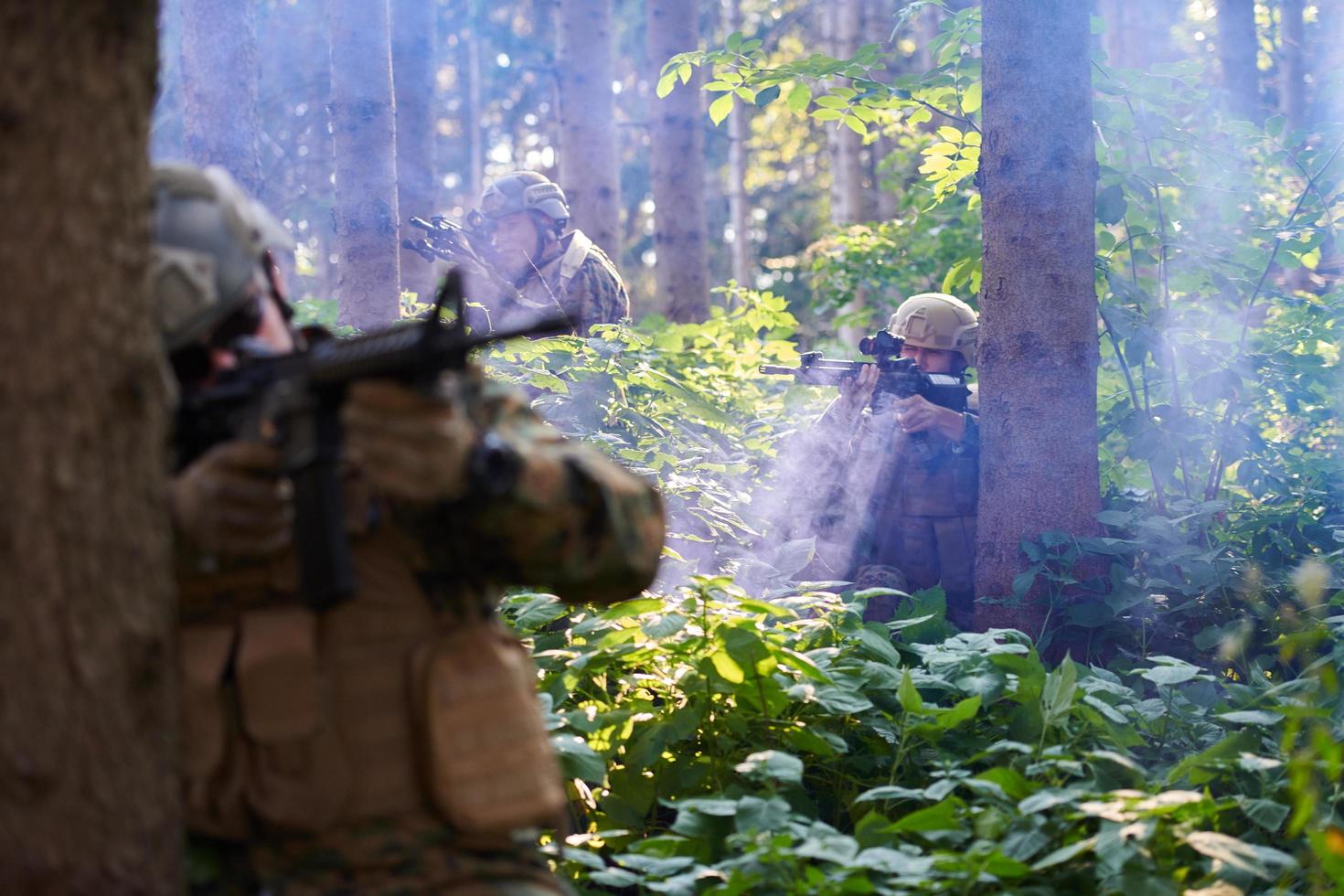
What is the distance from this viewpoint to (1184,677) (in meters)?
3.48

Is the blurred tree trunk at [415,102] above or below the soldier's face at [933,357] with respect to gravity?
above

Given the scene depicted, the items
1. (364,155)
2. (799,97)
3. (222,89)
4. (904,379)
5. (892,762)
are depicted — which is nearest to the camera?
(892,762)

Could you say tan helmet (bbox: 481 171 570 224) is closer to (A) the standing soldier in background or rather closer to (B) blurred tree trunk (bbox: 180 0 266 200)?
(A) the standing soldier in background

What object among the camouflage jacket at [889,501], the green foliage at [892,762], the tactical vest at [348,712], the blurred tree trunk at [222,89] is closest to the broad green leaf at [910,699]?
the green foliage at [892,762]

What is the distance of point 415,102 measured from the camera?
9.49 meters

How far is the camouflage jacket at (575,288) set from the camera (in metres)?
7.79

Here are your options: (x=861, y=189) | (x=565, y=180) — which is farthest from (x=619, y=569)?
(x=861, y=189)

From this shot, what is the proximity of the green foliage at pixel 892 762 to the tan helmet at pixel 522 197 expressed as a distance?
4.51 meters

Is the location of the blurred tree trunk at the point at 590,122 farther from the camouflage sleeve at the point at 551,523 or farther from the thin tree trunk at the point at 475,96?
the thin tree trunk at the point at 475,96

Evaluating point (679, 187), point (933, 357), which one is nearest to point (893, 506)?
point (933, 357)

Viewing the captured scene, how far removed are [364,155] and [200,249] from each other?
479cm

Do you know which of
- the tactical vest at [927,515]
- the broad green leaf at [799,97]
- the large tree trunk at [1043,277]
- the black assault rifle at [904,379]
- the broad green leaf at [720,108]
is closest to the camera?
the large tree trunk at [1043,277]

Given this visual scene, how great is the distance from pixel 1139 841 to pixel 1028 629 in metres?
2.34

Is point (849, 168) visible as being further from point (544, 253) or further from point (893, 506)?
point (893, 506)
